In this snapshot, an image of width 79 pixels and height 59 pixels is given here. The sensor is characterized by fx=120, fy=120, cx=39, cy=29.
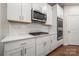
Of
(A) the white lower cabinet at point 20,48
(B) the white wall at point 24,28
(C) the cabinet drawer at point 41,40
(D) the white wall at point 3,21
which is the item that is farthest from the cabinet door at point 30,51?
(D) the white wall at point 3,21

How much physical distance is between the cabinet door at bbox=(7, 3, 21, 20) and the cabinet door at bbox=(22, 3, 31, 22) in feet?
0.23

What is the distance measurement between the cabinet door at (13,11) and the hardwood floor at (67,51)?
710 mm

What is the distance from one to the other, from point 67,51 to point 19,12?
85 centimetres

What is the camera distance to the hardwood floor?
5.39 ft

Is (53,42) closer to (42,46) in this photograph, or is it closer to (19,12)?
(42,46)

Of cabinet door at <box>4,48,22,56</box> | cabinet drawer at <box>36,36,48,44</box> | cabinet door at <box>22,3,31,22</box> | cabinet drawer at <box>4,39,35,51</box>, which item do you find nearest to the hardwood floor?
cabinet drawer at <box>36,36,48,44</box>

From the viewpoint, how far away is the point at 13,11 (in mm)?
1582

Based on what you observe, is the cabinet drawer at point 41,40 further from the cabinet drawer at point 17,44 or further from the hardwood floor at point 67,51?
the hardwood floor at point 67,51

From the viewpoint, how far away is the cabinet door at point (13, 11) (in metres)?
1.54

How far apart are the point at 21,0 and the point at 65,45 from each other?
0.86 m

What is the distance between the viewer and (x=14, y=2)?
1597 mm

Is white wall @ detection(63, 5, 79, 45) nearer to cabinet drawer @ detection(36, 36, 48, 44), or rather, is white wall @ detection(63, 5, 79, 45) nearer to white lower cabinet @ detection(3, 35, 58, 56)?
white lower cabinet @ detection(3, 35, 58, 56)

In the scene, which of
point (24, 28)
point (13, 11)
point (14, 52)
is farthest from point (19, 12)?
point (14, 52)

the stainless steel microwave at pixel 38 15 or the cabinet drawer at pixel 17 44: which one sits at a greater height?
the stainless steel microwave at pixel 38 15
